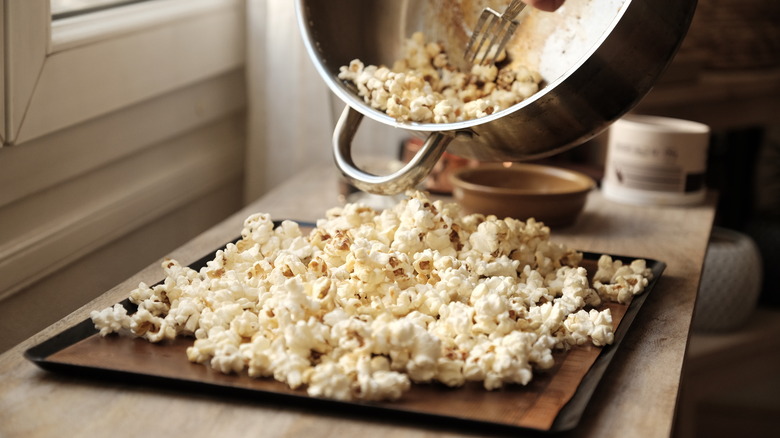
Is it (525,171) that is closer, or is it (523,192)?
(523,192)

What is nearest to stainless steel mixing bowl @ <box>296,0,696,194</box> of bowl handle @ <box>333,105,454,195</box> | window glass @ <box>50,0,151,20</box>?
bowl handle @ <box>333,105,454,195</box>

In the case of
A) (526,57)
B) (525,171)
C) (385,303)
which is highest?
(526,57)

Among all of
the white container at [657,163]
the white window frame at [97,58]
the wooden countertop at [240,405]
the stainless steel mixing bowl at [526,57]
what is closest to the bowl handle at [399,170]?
the stainless steel mixing bowl at [526,57]

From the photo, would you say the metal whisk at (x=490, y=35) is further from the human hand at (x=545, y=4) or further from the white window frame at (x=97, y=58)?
the white window frame at (x=97, y=58)

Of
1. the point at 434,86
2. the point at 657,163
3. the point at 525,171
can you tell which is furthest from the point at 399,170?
the point at 657,163

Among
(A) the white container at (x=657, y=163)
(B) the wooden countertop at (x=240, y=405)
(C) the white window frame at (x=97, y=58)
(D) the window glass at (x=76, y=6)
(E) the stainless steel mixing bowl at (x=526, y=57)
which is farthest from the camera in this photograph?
(A) the white container at (x=657, y=163)

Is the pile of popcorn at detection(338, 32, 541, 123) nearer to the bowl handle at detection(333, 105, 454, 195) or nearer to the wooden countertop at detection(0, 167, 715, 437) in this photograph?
the bowl handle at detection(333, 105, 454, 195)

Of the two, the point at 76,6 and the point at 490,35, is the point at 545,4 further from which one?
the point at 76,6
